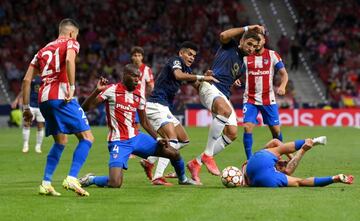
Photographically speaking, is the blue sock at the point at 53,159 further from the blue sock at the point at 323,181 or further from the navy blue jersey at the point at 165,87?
the blue sock at the point at 323,181

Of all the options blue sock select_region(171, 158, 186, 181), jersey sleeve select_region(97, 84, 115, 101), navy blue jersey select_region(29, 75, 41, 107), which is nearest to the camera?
jersey sleeve select_region(97, 84, 115, 101)

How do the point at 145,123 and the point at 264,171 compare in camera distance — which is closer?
the point at 264,171

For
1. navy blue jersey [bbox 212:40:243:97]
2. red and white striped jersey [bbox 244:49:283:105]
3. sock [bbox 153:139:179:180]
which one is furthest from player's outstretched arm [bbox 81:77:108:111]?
red and white striped jersey [bbox 244:49:283:105]

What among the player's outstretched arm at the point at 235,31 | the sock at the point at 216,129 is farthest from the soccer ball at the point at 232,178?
the player's outstretched arm at the point at 235,31

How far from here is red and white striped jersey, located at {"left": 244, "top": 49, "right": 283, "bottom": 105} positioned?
17406 mm

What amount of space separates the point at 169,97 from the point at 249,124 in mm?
2680

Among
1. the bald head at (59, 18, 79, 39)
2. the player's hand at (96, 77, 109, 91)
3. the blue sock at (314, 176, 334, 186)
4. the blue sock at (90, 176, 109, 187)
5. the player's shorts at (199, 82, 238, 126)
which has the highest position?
the bald head at (59, 18, 79, 39)

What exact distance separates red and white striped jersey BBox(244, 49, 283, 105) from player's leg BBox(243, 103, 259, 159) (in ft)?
0.46

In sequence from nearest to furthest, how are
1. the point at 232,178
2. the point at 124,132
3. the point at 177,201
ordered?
1. the point at 177,201
2. the point at 232,178
3. the point at 124,132

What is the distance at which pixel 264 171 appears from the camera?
12594 mm

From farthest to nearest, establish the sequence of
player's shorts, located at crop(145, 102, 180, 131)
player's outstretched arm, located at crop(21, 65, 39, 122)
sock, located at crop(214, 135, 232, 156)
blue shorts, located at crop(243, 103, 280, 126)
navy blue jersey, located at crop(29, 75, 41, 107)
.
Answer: navy blue jersey, located at crop(29, 75, 41, 107)
blue shorts, located at crop(243, 103, 280, 126)
sock, located at crop(214, 135, 232, 156)
player's shorts, located at crop(145, 102, 180, 131)
player's outstretched arm, located at crop(21, 65, 39, 122)

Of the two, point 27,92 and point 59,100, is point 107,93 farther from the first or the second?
point 27,92

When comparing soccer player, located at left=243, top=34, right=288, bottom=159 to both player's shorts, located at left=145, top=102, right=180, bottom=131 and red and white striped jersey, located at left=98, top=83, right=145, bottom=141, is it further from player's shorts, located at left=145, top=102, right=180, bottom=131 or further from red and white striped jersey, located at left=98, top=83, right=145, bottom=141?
red and white striped jersey, located at left=98, top=83, right=145, bottom=141

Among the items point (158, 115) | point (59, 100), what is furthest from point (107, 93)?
point (158, 115)
